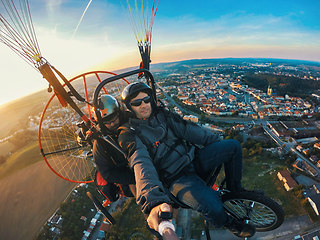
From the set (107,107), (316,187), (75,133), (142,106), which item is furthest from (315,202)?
(75,133)

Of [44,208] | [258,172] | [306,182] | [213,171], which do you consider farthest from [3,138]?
[306,182]

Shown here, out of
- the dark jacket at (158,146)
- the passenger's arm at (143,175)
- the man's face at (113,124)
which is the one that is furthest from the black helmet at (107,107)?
the passenger's arm at (143,175)

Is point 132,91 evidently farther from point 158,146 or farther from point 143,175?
point 143,175

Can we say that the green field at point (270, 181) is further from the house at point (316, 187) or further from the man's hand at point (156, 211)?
the man's hand at point (156, 211)

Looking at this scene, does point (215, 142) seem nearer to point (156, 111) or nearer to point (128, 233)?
point (156, 111)

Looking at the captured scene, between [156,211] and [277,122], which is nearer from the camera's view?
[156,211]
